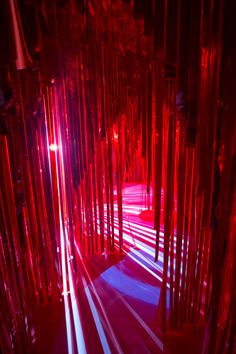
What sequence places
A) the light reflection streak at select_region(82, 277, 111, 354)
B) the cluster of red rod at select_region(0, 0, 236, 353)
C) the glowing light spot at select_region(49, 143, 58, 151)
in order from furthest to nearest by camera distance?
the glowing light spot at select_region(49, 143, 58, 151), the light reflection streak at select_region(82, 277, 111, 354), the cluster of red rod at select_region(0, 0, 236, 353)

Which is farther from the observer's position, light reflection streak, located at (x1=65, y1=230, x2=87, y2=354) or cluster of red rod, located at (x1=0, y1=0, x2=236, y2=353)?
light reflection streak, located at (x1=65, y1=230, x2=87, y2=354)

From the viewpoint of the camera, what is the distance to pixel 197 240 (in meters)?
0.86

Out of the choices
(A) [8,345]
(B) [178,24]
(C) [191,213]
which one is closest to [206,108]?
(B) [178,24]

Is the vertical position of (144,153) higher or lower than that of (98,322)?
higher

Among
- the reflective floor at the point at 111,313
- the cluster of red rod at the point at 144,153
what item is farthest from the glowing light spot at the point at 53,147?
the reflective floor at the point at 111,313

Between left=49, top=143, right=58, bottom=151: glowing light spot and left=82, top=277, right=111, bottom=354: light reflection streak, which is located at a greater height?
left=49, top=143, right=58, bottom=151: glowing light spot

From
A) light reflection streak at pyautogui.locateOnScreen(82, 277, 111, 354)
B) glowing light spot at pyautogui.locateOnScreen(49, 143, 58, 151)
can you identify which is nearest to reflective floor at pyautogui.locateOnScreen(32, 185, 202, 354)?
light reflection streak at pyautogui.locateOnScreen(82, 277, 111, 354)

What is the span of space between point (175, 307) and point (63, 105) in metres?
1.11

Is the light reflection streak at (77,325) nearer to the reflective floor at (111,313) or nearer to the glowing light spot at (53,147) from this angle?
the reflective floor at (111,313)

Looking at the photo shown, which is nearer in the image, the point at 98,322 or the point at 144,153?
the point at 98,322

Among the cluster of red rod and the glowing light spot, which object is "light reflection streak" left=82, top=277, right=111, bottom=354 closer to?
the cluster of red rod

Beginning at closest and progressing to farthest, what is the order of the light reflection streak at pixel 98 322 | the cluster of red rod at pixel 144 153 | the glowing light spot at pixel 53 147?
1. the cluster of red rod at pixel 144 153
2. the light reflection streak at pixel 98 322
3. the glowing light spot at pixel 53 147

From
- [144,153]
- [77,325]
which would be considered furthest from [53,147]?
[77,325]

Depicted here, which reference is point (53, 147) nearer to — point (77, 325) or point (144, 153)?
point (144, 153)
